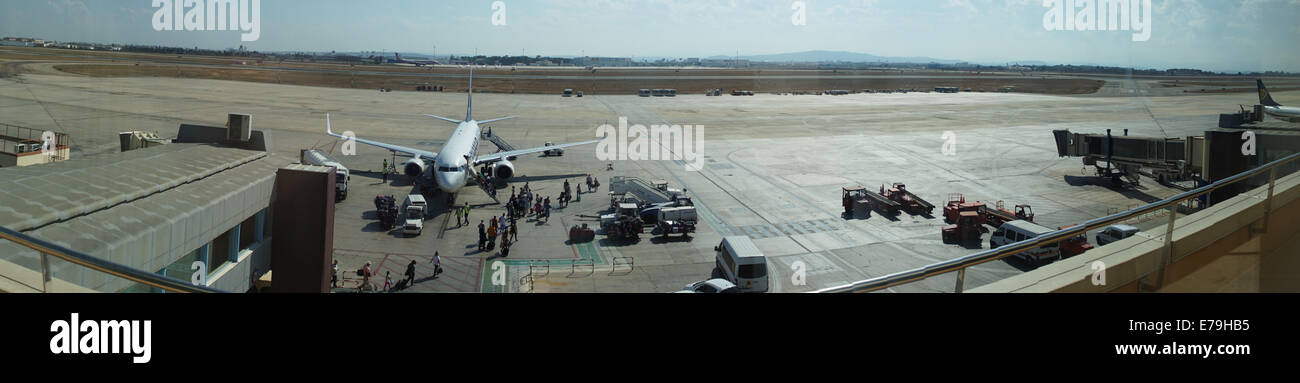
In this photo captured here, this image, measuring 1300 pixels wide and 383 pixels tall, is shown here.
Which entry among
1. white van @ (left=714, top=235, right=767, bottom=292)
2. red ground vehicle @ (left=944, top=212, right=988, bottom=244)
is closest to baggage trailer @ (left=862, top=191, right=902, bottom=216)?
red ground vehicle @ (left=944, top=212, right=988, bottom=244)

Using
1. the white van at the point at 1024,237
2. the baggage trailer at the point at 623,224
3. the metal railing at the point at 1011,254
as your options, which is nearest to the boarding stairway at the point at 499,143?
the baggage trailer at the point at 623,224

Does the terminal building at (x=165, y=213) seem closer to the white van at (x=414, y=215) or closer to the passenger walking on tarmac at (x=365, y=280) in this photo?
the passenger walking on tarmac at (x=365, y=280)

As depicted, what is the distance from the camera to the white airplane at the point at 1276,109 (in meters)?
22.3

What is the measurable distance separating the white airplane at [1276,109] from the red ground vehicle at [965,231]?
10721mm

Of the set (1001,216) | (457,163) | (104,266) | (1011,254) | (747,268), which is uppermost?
(457,163)

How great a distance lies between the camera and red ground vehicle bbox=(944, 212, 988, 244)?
30016 millimetres

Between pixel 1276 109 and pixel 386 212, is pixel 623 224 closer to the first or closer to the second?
pixel 386 212

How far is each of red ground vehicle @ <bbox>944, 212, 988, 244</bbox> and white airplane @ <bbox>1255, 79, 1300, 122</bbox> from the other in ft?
35.2

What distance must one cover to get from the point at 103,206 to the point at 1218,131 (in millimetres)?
28139

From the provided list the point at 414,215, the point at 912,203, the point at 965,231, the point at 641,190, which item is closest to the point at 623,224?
the point at 641,190

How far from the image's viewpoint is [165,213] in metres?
11.4

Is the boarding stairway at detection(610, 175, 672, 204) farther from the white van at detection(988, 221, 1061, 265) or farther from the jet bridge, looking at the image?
the jet bridge

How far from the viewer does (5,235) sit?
5195 millimetres

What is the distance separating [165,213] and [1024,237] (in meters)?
28.7
